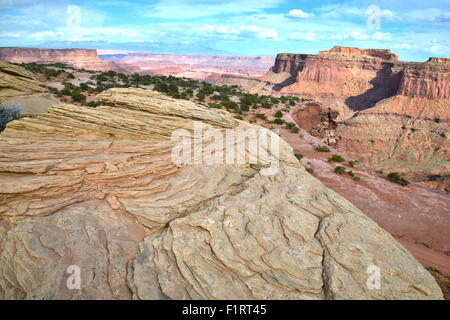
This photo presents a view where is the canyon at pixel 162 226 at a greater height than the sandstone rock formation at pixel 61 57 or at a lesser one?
lesser

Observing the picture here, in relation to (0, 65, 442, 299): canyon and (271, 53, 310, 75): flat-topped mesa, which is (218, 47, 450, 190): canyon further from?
(0, 65, 442, 299): canyon

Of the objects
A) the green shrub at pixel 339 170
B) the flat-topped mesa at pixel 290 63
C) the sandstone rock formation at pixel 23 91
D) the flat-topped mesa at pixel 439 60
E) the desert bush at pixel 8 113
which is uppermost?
the flat-topped mesa at pixel 290 63

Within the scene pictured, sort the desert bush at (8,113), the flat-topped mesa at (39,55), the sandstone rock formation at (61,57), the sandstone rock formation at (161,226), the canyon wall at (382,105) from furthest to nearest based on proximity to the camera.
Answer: the sandstone rock formation at (61,57) < the flat-topped mesa at (39,55) < the canyon wall at (382,105) < the desert bush at (8,113) < the sandstone rock formation at (161,226)

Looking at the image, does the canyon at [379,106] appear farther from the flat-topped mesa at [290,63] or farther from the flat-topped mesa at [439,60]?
the flat-topped mesa at [290,63]

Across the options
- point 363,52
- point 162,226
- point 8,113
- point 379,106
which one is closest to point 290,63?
point 363,52

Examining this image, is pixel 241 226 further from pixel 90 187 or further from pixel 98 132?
pixel 98 132

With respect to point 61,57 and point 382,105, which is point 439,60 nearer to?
point 382,105

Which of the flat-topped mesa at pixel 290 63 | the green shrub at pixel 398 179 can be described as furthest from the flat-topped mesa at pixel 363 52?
the green shrub at pixel 398 179
